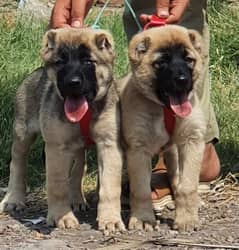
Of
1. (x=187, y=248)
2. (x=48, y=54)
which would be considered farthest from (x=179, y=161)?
(x=48, y=54)

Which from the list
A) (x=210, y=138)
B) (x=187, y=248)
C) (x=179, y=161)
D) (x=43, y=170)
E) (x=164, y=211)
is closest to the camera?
(x=187, y=248)

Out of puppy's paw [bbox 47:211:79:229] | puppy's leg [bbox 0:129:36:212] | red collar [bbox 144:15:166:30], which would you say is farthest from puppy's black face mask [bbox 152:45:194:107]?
puppy's leg [bbox 0:129:36:212]

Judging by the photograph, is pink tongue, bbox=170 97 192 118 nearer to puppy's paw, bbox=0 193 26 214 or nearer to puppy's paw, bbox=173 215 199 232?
puppy's paw, bbox=173 215 199 232

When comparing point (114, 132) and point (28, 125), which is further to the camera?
point (28, 125)

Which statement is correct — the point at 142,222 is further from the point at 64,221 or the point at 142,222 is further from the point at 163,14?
the point at 163,14

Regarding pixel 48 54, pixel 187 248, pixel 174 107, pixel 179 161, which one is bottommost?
pixel 187 248

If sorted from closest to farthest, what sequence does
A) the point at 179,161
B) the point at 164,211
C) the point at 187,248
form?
the point at 187,248 < the point at 179,161 < the point at 164,211

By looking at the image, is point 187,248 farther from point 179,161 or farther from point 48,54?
point 48,54

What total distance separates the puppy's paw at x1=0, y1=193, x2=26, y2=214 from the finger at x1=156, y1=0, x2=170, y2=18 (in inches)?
59.0

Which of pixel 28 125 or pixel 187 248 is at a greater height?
pixel 28 125

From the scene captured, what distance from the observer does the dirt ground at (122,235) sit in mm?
4312

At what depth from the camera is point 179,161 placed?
15.3 ft

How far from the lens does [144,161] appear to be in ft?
14.8

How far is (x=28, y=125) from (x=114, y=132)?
0.77m
